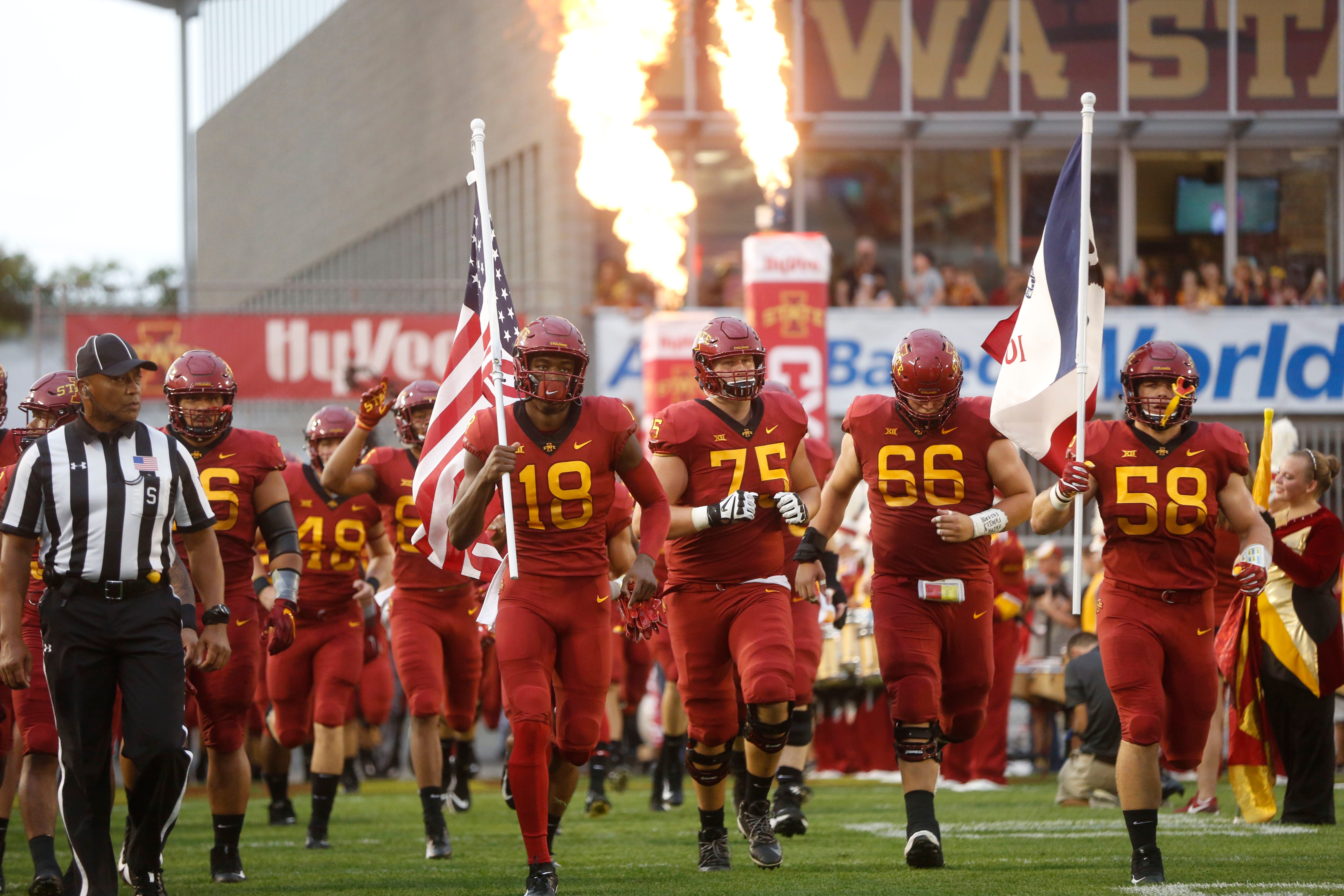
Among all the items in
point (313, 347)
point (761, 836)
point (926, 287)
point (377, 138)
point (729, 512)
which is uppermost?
point (377, 138)

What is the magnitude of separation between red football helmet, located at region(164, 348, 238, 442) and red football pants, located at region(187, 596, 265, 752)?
0.75 metres

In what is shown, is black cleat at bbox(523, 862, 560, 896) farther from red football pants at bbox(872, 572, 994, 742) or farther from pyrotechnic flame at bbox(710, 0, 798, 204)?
pyrotechnic flame at bbox(710, 0, 798, 204)

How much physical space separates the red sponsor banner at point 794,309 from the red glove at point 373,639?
209 inches

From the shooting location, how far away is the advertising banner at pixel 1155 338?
20.0 metres

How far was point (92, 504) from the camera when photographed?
6.16 m

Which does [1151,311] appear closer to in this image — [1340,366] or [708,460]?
[1340,366]

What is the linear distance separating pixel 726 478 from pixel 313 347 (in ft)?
40.5

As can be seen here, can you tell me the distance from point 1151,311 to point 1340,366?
234 cm

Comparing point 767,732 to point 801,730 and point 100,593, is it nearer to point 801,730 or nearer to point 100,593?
point 801,730

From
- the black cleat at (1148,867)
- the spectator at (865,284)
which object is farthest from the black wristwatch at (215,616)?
the spectator at (865,284)

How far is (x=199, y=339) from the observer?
18625mm

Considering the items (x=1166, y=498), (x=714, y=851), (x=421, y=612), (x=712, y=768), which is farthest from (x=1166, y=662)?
(x=421, y=612)

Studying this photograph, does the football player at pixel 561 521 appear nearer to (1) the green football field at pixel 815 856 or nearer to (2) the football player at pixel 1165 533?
(1) the green football field at pixel 815 856

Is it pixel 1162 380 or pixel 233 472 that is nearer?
pixel 1162 380
